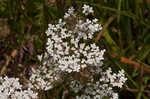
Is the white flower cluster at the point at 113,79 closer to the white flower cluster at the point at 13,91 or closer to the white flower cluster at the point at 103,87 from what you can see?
the white flower cluster at the point at 103,87

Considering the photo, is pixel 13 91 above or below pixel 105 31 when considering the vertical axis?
below

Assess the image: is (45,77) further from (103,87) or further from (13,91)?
(103,87)

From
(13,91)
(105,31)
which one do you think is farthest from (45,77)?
(105,31)

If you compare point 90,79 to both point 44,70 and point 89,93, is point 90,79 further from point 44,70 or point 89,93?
point 44,70

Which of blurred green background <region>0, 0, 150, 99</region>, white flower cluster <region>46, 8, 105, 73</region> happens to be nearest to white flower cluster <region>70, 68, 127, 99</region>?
white flower cluster <region>46, 8, 105, 73</region>

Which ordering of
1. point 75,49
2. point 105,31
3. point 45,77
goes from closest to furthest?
point 75,49 → point 45,77 → point 105,31

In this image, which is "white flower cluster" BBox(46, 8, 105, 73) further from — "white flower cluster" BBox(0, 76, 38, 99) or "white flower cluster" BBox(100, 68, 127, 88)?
"white flower cluster" BBox(0, 76, 38, 99)

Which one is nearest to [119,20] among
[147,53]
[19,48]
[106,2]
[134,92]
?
[106,2]
